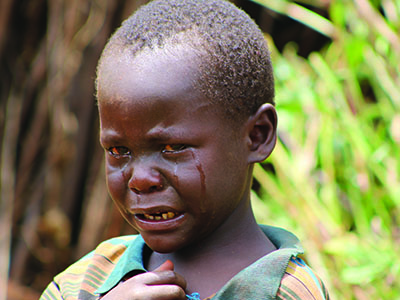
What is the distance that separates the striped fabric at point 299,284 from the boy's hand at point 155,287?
0.63 feet

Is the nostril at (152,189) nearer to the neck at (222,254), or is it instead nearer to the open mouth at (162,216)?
the open mouth at (162,216)

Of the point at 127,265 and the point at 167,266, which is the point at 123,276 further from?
the point at 167,266

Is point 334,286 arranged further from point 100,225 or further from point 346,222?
point 100,225

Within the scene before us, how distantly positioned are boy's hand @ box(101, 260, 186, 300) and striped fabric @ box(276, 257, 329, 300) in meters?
0.19

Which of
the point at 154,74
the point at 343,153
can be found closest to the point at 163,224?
the point at 154,74

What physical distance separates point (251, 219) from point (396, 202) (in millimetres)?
1045

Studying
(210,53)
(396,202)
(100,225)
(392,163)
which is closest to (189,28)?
(210,53)

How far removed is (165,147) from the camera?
1.12m

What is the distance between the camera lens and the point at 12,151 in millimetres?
3043

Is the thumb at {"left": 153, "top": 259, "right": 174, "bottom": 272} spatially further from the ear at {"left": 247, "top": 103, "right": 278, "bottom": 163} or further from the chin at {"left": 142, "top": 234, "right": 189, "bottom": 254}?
the ear at {"left": 247, "top": 103, "right": 278, "bottom": 163}

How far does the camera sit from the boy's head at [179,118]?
110 cm

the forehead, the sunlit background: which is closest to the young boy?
the forehead

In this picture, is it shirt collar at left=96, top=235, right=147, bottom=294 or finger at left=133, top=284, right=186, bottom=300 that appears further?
shirt collar at left=96, top=235, right=147, bottom=294

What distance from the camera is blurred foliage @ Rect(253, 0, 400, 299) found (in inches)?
87.9
